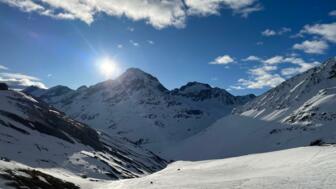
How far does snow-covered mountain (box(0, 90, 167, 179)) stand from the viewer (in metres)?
98.3

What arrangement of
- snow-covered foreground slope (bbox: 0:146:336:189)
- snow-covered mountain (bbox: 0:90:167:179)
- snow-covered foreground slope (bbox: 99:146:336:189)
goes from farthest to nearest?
snow-covered mountain (bbox: 0:90:167:179) < snow-covered foreground slope (bbox: 0:146:336:189) < snow-covered foreground slope (bbox: 99:146:336:189)

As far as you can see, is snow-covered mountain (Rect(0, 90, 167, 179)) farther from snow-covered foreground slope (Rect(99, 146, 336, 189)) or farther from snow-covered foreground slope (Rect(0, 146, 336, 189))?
snow-covered foreground slope (Rect(99, 146, 336, 189))

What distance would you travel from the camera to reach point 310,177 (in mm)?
37000

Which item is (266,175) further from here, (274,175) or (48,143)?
(48,143)

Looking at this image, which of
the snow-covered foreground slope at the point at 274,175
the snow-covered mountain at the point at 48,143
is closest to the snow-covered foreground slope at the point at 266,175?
the snow-covered foreground slope at the point at 274,175

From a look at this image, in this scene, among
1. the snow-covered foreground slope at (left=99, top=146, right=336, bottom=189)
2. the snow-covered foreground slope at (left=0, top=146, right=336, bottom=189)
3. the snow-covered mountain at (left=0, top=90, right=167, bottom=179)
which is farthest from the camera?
the snow-covered mountain at (left=0, top=90, right=167, bottom=179)

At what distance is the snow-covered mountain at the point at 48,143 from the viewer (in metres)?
98.3

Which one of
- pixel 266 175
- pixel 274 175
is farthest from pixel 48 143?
pixel 274 175

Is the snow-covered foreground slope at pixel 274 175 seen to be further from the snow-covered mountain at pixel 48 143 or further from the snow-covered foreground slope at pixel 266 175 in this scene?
the snow-covered mountain at pixel 48 143

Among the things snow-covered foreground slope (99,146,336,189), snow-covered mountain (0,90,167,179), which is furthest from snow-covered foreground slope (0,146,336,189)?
snow-covered mountain (0,90,167,179)

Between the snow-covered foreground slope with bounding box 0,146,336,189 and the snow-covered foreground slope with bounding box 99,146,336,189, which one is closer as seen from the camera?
the snow-covered foreground slope with bounding box 99,146,336,189

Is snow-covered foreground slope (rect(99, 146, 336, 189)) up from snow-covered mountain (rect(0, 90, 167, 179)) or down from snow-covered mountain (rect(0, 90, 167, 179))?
down

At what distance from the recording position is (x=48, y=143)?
390ft

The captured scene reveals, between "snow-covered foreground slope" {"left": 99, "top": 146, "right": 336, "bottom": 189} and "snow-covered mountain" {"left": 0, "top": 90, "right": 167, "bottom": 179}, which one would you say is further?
"snow-covered mountain" {"left": 0, "top": 90, "right": 167, "bottom": 179}
